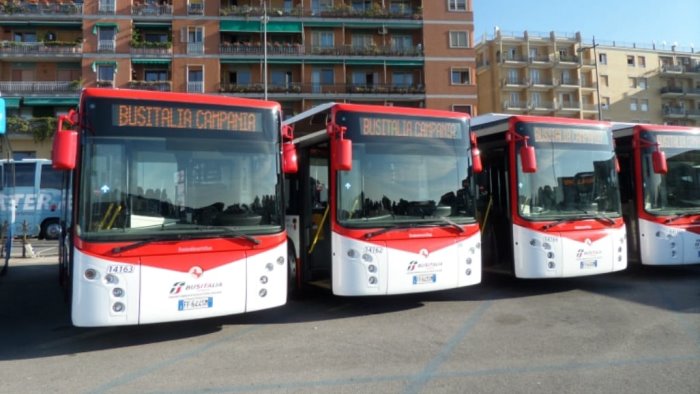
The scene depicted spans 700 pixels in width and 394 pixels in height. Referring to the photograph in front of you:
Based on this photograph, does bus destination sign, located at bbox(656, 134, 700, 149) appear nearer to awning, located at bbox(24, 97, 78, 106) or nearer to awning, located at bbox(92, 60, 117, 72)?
awning, located at bbox(92, 60, 117, 72)

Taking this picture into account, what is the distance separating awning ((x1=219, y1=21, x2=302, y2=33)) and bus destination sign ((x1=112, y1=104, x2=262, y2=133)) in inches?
1540

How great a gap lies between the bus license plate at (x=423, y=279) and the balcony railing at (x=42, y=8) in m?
43.7

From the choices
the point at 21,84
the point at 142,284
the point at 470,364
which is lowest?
the point at 470,364

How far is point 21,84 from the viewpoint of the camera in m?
40.0

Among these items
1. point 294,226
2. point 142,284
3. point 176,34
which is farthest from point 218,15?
point 142,284

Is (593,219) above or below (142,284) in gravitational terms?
above

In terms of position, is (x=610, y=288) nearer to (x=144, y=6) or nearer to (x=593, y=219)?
(x=593, y=219)

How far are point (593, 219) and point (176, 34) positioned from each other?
40525 mm

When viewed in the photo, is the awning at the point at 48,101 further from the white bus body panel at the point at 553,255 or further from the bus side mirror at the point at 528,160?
the white bus body panel at the point at 553,255

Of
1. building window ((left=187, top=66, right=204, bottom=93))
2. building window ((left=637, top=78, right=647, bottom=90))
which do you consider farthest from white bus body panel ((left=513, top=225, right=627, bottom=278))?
building window ((left=637, top=78, right=647, bottom=90))

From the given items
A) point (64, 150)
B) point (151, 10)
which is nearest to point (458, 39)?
point (151, 10)

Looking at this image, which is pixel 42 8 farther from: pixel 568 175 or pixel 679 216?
pixel 679 216

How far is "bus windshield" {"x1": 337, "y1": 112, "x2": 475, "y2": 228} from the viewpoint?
712 centimetres

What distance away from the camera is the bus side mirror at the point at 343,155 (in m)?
6.62
